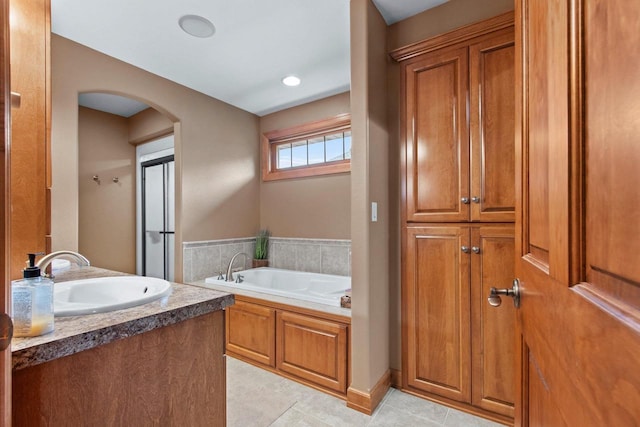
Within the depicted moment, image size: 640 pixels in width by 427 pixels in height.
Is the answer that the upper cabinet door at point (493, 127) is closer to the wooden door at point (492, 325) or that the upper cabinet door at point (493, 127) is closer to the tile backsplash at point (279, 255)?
the wooden door at point (492, 325)

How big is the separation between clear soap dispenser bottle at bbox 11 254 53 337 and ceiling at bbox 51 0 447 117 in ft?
6.31

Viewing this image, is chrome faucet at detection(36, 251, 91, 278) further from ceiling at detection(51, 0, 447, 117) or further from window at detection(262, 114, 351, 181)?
window at detection(262, 114, 351, 181)

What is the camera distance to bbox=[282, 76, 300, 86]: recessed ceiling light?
2.90 m

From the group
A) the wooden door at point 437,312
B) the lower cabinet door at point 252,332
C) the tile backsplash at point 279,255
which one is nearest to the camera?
the wooden door at point 437,312

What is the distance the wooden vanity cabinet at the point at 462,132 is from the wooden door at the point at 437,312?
159mm

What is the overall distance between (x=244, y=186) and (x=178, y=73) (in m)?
1.38

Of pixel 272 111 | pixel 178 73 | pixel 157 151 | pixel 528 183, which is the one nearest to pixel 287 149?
pixel 272 111

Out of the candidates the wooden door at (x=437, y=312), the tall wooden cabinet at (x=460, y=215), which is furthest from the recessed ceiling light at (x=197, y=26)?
the wooden door at (x=437, y=312)

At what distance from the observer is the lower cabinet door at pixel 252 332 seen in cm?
237

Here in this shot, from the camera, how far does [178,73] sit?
2.79 metres

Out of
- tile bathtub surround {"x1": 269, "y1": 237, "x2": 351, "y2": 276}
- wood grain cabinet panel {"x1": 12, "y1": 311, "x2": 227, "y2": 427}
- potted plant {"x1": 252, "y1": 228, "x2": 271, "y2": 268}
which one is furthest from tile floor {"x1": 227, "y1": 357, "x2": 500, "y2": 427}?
potted plant {"x1": 252, "y1": 228, "x2": 271, "y2": 268}

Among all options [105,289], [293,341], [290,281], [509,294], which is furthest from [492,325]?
[290,281]

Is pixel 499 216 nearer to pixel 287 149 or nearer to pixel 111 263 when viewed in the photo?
pixel 287 149

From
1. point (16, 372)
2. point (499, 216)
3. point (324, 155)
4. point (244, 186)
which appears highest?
point (324, 155)
